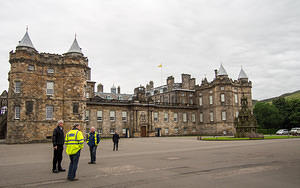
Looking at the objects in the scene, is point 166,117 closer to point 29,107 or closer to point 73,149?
point 29,107

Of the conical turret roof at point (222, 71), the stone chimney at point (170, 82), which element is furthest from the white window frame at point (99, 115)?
the conical turret roof at point (222, 71)

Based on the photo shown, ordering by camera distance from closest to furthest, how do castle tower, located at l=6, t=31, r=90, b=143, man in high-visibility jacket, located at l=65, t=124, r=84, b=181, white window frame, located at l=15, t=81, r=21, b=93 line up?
man in high-visibility jacket, located at l=65, t=124, r=84, b=181 → castle tower, located at l=6, t=31, r=90, b=143 → white window frame, located at l=15, t=81, r=21, b=93

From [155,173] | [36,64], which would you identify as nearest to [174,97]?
[36,64]

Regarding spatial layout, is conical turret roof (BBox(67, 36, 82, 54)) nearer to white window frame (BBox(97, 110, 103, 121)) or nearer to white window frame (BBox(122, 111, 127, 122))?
white window frame (BBox(97, 110, 103, 121))

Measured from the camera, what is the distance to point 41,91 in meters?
34.2

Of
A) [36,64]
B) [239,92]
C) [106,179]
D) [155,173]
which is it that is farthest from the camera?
[239,92]

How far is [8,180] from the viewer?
27.6 ft

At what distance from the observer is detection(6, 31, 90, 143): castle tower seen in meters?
32.1

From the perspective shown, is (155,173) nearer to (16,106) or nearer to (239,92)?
(16,106)

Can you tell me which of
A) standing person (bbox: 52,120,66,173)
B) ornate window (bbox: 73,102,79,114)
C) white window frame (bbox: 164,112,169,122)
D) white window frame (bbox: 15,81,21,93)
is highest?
white window frame (bbox: 15,81,21,93)

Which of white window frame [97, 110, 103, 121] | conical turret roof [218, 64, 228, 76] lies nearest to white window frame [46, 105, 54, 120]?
white window frame [97, 110, 103, 121]

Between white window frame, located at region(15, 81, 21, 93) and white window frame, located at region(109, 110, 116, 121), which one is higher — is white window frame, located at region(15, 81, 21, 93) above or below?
above

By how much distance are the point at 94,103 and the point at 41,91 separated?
13.3 m

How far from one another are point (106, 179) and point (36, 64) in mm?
30255
